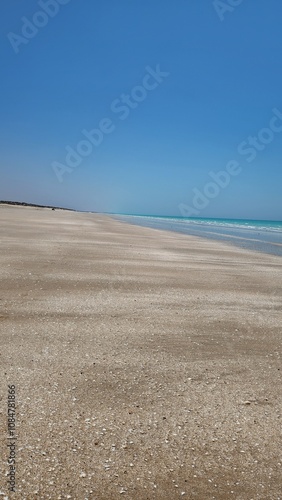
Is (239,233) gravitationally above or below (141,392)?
above

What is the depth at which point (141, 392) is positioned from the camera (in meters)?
2.86

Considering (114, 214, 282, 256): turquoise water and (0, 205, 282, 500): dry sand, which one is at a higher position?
(114, 214, 282, 256): turquoise water

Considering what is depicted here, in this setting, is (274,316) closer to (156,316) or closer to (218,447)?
(156,316)

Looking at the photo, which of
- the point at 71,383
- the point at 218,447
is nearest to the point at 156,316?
the point at 71,383

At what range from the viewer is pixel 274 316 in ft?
17.2

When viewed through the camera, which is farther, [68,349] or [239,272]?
[239,272]

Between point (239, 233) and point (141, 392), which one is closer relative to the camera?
point (141, 392)

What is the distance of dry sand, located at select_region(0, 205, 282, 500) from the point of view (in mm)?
1949

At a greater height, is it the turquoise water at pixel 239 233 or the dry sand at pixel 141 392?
the turquoise water at pixel 239 233

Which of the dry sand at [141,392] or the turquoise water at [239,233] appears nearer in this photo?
the dry sand at [141,392]

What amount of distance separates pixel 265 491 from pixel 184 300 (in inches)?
156

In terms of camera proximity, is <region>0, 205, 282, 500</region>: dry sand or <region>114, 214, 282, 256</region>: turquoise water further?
<region>114, 214, 282, 256</region>: turquoise water

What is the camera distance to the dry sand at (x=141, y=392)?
1.95 meters

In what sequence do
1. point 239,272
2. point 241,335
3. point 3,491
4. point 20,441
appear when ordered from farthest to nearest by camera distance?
point 239,272 < point 241,335 < point 20,441 < point 3,491
